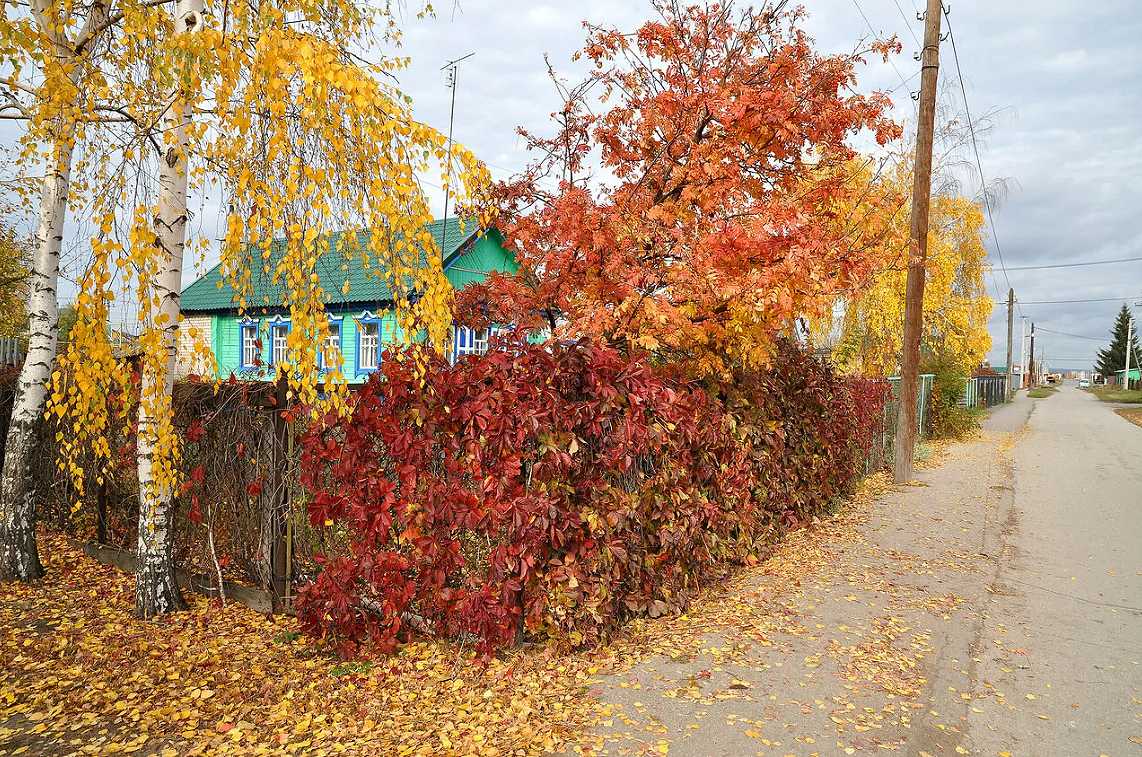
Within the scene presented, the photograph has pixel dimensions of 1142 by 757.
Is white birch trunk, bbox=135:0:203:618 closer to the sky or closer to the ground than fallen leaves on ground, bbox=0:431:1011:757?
closer to the sky

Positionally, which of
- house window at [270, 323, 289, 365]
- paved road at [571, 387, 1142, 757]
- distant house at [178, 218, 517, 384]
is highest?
distant house at [178, 218, 517, 384]

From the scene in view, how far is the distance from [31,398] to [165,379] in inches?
77.2

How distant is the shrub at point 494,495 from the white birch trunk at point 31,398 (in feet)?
9.21

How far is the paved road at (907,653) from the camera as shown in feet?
11.2

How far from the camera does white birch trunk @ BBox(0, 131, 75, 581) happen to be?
Result: 5.50 metres

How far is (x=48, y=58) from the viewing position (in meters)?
3.91

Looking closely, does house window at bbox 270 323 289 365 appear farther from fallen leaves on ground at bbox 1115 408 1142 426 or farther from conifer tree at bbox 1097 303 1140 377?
conifer tree at bbox 1097 303 1140 377

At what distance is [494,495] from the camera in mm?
3846

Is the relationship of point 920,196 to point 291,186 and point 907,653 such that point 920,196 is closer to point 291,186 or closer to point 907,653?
point 907,653

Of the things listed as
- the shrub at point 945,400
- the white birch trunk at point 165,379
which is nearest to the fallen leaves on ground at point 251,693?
the white birch trunk at point 165,379

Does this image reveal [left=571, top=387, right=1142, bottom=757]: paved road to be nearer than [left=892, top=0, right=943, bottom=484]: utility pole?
Yes

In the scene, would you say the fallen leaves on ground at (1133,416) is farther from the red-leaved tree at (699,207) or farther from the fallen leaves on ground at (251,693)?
the fallen leaves on ground at (251,693)

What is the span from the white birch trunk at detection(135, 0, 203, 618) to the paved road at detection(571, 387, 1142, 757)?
10.3 feet

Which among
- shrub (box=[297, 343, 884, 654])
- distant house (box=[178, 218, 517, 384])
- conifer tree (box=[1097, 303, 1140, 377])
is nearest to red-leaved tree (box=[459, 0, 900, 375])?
shrub (box=[297, 343, 884, 654])
